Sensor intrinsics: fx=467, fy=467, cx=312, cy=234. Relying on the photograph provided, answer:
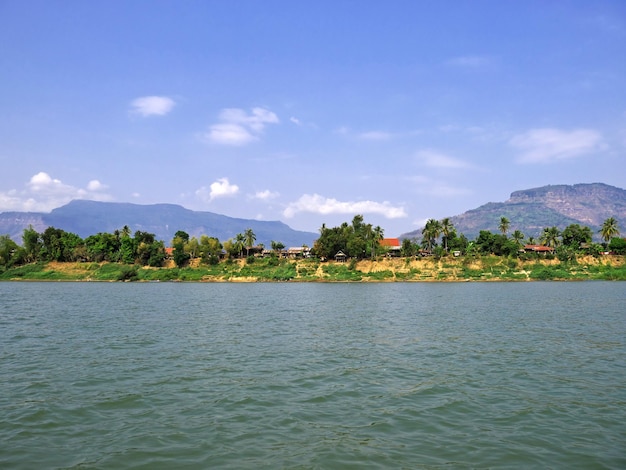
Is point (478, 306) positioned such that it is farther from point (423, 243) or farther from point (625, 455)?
point (423, 243)

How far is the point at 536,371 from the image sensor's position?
20.6 meters

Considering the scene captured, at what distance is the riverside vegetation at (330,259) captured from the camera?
132000mm

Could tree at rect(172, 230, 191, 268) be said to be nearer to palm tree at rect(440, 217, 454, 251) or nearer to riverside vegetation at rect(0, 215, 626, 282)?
riverside vegetation at rect(0, 215, 626, 282)

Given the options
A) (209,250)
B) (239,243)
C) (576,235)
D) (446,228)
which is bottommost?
(209,250)

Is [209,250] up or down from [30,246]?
down

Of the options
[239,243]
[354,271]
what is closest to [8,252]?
[239,243]

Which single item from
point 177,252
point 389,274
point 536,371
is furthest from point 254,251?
point 536,371

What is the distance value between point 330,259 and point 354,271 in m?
18.1

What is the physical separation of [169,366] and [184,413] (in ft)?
24.4

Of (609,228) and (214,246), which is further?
(214,246)

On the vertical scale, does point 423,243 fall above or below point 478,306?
above

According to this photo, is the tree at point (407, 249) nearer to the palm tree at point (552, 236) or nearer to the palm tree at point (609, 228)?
the palm tree at point (552, 236)

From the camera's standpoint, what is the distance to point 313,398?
648 inches

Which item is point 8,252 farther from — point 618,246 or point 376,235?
point 618,246
